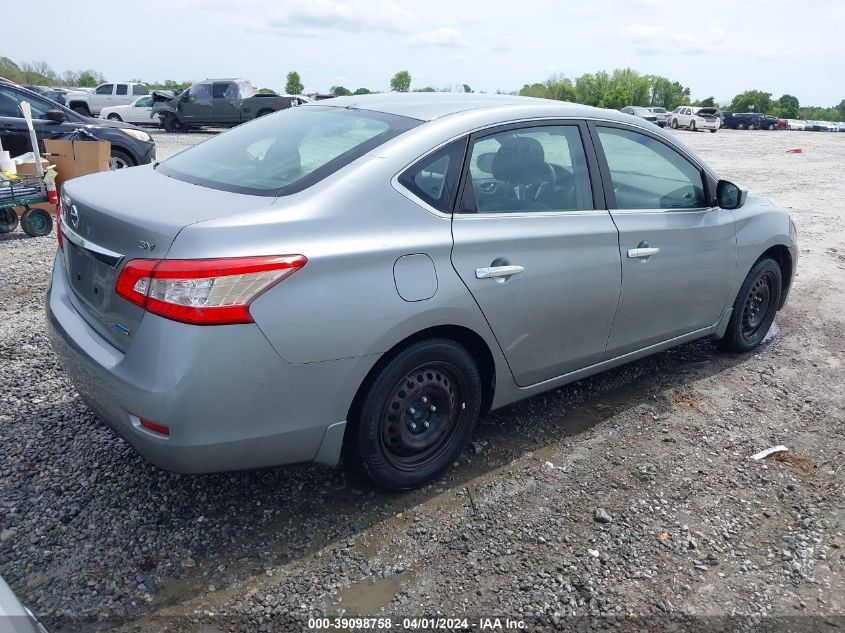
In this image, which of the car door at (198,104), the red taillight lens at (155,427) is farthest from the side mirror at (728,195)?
the car door at (198,104)

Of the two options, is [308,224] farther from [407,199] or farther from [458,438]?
[458,438]

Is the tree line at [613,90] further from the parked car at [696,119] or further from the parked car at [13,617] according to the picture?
the parked car at [13,617]

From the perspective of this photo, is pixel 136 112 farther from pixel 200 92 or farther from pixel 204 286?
pixel 204 286

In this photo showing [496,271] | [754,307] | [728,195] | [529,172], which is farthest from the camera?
[754,307]

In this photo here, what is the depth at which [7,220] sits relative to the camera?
784 centimetres

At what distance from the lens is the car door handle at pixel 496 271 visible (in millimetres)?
3152

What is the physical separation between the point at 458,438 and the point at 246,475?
102cm

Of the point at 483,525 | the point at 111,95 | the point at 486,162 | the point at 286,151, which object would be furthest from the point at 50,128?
the point at 111,95

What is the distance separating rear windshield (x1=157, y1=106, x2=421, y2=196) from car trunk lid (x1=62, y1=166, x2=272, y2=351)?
0.14 metres

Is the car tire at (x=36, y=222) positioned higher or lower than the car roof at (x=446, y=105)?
lower

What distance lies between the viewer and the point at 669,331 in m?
4.29

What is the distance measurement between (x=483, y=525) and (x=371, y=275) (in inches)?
47.4

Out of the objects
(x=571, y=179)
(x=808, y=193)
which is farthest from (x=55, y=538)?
(x=808, y=193)

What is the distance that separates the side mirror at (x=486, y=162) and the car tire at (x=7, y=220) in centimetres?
661
